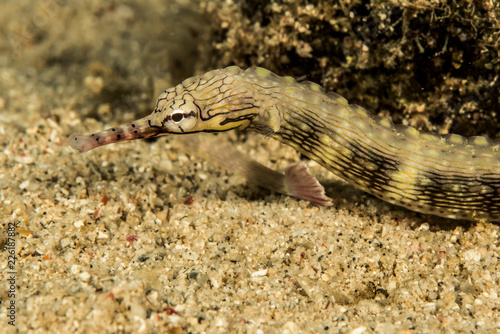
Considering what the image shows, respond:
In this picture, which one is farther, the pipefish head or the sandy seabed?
the pipefish head

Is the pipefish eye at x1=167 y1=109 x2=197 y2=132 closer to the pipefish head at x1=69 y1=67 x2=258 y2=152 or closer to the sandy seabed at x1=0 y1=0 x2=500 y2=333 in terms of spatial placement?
the pipefish head at x1=69 y1=67 x2=258 y2=152

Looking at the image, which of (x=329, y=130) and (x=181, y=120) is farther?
(x=329, y=130)

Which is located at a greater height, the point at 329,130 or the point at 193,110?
the point at 193,110

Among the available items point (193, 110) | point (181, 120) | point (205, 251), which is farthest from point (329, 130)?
point (205, 251)

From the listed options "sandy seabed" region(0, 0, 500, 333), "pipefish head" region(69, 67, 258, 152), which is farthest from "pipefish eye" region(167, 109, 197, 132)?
"sandy seabed" region(0, 0, 500, 333)

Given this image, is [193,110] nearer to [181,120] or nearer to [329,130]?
[181,120]

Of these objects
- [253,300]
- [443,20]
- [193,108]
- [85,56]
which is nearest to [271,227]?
[253,300]
